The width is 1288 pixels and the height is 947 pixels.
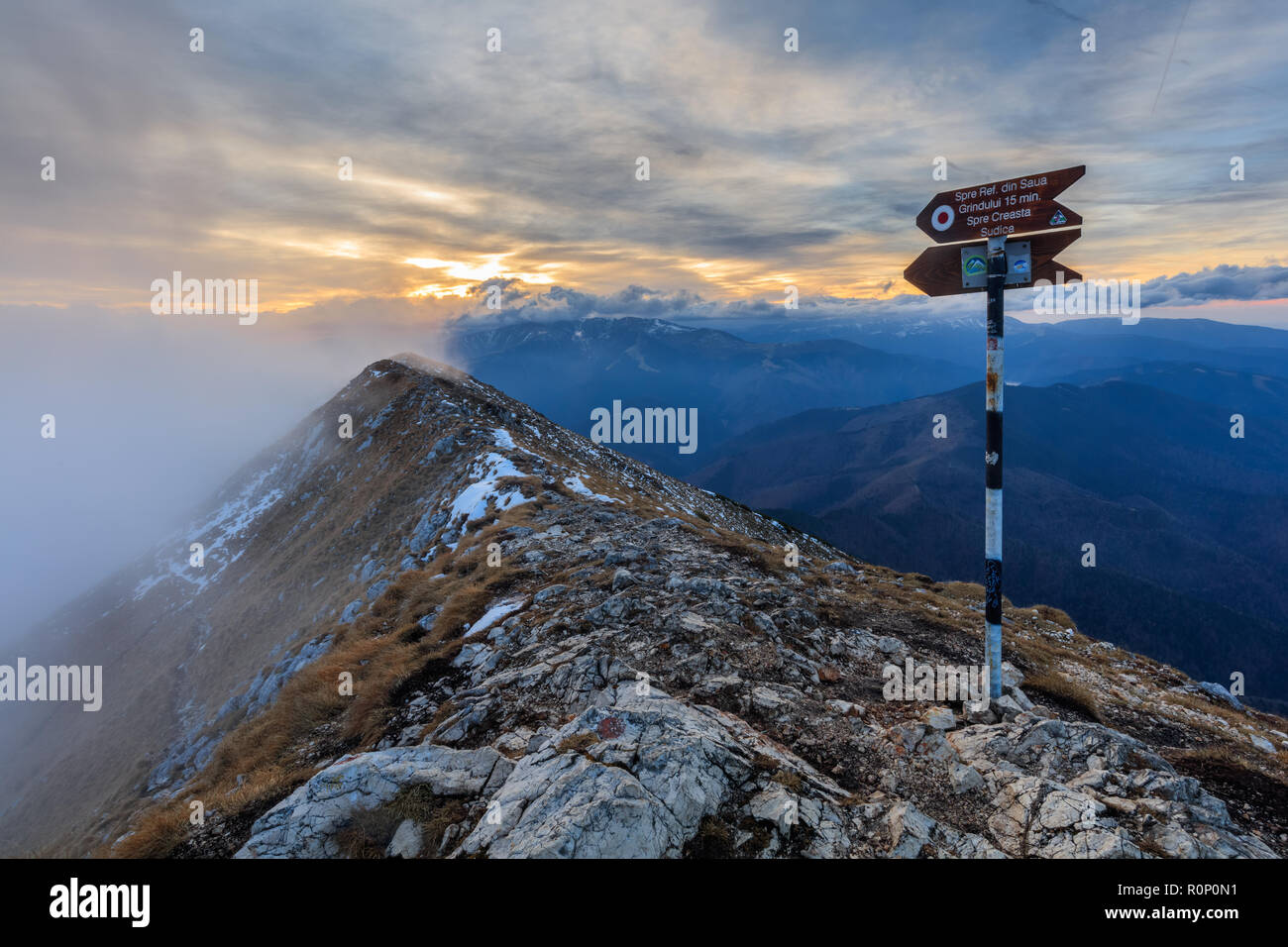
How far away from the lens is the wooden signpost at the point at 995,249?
9.73m

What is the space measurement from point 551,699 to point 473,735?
176 centimetres

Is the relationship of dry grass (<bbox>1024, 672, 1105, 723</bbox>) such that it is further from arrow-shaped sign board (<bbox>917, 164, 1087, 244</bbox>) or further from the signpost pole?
arrow-shaped sign board (<bbox>917, 164, 1087, 244</bbox>)

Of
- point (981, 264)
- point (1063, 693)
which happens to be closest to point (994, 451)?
point (981, 264)

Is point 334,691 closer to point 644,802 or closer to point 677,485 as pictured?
point 644,802

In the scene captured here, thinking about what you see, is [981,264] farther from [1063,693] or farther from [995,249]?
[1063,693]

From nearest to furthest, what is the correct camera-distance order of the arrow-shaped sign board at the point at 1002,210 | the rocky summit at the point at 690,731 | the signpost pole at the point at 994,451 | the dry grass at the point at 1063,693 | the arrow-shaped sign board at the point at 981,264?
the rocky summit at the point at 690,731 < the arrow-shaped sign board at the point at 1002,210 < the arrow-shaped sign board at the point at 981,264 < the signpost pole at the point at 994,451 < the dry grass at the point at 1063,693

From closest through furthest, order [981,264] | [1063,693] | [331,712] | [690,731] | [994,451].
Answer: [690,731], [981,264], [994,451], [1063,693], [331,712]

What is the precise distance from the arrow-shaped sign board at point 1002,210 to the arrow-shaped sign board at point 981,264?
0.20 meters

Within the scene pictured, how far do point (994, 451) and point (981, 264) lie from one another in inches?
142

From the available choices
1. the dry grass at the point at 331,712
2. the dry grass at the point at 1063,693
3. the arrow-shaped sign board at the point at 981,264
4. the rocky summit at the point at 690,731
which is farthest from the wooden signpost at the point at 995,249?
the dry grass at the point at 331,712

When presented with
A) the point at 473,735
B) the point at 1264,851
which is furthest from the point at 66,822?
the point at 1264,851

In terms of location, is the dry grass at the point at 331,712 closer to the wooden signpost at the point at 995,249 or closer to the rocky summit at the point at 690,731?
the rocky summit at the point at 690,731

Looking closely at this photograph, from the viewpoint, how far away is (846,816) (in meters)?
7.68

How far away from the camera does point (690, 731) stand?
893 cm
